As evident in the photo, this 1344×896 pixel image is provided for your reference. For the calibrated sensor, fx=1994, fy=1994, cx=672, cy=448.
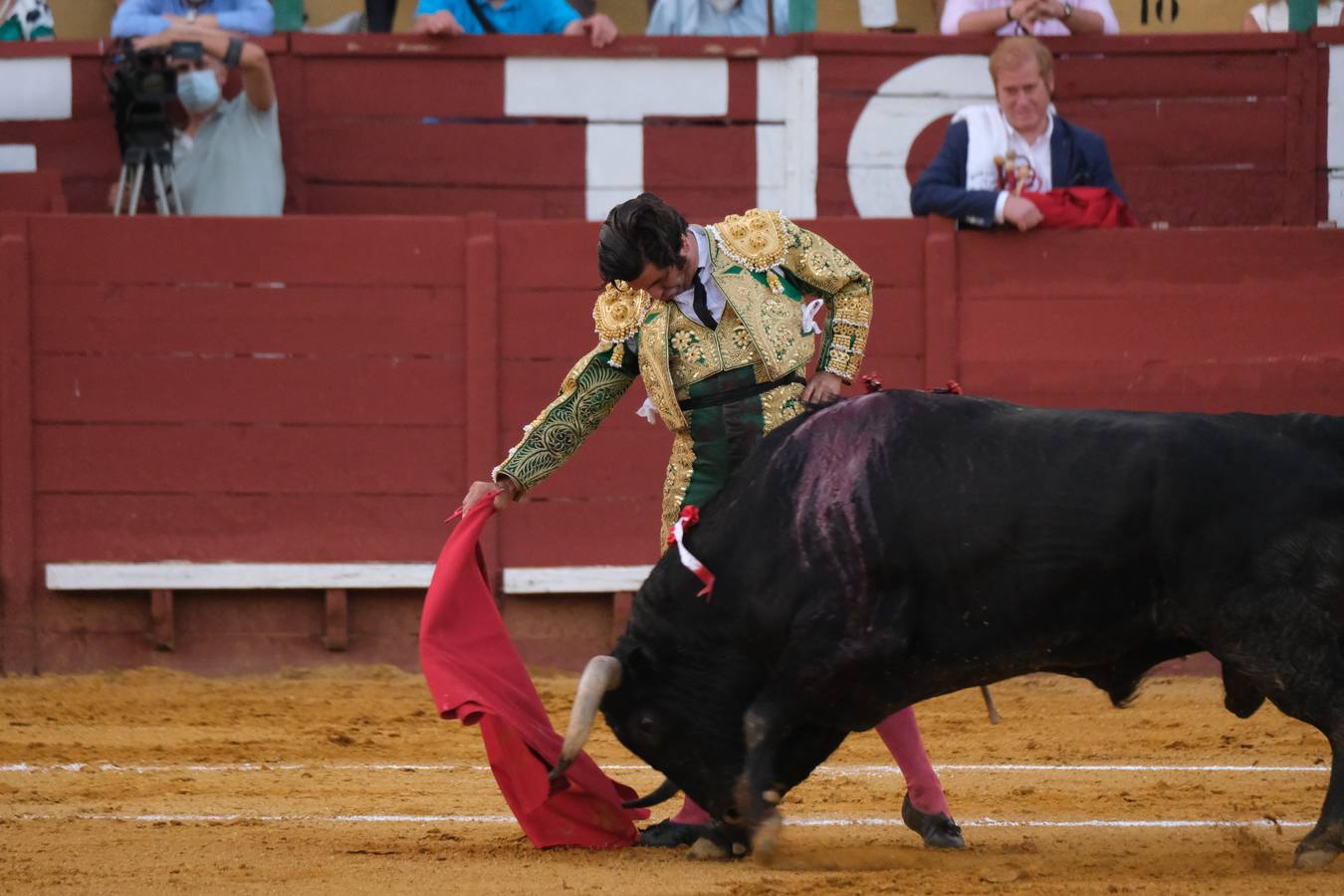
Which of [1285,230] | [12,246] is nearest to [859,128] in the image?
[1285,230]

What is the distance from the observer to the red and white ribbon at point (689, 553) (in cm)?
375

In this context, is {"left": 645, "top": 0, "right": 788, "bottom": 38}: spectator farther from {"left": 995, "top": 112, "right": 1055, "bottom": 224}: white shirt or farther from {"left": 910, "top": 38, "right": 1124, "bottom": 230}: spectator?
{"left": 995, "top": 112, "right": 1055, "bottom": 224}: white shirt

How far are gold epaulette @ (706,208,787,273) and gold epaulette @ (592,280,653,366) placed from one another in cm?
19

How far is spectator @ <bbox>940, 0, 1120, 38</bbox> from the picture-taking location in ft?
22.5

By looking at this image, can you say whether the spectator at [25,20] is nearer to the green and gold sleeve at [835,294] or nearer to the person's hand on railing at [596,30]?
the person's hand on railing at [596,30]

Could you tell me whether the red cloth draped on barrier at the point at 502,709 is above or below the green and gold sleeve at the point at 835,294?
below

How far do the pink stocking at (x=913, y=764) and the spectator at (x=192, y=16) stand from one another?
3.96 m

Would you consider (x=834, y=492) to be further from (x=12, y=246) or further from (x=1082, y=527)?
(x=12, y=246)

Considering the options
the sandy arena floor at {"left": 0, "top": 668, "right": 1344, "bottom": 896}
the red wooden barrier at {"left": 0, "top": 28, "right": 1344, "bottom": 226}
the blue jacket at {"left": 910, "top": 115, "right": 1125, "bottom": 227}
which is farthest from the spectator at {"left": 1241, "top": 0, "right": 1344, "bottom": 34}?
the sandy arena floor at {"left": 0, "top": 668, "right": 1344, "bottom": 896}

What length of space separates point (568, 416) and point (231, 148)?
315 centimetres

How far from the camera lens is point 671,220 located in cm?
379

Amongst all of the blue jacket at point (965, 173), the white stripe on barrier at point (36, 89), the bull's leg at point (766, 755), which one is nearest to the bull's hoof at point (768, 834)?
the bull's leg at point (766, 755)

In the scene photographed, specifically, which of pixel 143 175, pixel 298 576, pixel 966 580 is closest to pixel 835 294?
pixel 966 580

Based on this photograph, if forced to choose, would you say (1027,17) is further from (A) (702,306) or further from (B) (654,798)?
(B) (654,798)
